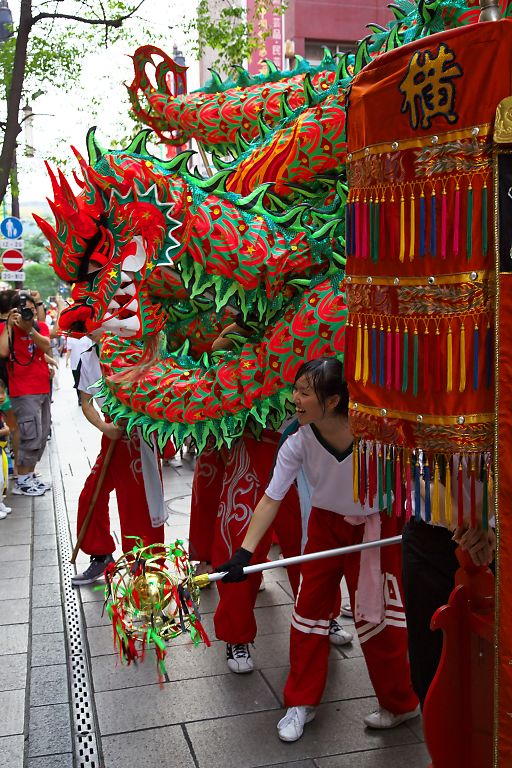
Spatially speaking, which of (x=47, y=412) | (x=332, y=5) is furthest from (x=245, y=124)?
(x=332, y=5)

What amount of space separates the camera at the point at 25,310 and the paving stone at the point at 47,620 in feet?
10.9

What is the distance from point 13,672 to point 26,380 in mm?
4164

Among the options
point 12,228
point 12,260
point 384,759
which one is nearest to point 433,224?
point 384,759

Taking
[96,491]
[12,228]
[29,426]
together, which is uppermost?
[12,228]

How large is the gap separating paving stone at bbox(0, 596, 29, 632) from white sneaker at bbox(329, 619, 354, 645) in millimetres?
1734

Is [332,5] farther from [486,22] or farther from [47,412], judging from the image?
[486,22]

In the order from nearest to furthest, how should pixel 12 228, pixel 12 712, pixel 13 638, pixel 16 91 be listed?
pixel 12 712, pixel 13 638, pixel 16 91, pixel 12 228

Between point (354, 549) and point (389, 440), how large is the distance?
1200 mm

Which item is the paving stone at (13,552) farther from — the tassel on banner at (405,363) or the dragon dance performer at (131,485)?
the tassel on banner at (405,363)

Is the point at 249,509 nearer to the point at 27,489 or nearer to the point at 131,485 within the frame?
the point at 131,485

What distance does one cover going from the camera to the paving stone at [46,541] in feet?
20.3

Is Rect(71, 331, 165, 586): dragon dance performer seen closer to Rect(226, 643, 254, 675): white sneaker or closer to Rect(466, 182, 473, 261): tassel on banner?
Rect(226, 643, 254, 675): white sneaker

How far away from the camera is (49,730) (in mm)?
3494

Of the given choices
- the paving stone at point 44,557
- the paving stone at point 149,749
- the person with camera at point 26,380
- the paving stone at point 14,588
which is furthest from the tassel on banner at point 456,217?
the person with camera at point 26,380
